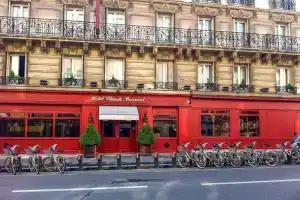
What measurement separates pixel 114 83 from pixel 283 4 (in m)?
11.8

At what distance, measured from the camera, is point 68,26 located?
17.3 metres

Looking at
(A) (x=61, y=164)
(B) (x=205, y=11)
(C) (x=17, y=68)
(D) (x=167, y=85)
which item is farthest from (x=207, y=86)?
(C) (x=17, y=68)

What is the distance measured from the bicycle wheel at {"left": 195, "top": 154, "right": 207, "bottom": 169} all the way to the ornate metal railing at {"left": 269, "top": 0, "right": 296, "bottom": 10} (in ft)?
38.4

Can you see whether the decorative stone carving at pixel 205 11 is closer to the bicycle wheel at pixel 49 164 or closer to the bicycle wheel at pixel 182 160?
the bicycle wheel at pixel 182 160

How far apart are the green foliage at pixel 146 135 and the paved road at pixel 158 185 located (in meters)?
4.28

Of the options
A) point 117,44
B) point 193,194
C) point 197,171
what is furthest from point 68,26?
point 193,194

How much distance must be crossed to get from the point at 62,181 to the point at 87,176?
1215mm

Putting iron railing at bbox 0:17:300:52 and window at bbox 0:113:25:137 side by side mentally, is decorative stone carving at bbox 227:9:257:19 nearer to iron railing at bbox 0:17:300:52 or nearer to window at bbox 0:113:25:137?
iron railing at bbox 0:17:300:52

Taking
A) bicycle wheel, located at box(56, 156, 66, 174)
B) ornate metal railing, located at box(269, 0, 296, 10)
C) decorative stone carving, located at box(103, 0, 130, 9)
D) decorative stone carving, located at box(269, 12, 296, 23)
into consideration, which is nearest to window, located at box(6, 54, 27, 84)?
decorative stone carving, located at box(103, 0, 130, 9)

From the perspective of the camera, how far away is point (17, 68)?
17141mm

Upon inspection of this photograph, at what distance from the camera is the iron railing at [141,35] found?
1689 cm

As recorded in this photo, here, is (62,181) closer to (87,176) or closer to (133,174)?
(87,176)

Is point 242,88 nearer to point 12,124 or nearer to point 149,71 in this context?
point 149,71

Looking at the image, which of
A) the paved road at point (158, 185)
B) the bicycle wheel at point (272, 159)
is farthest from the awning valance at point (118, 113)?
the bicycle wheel at point (272, 159)
